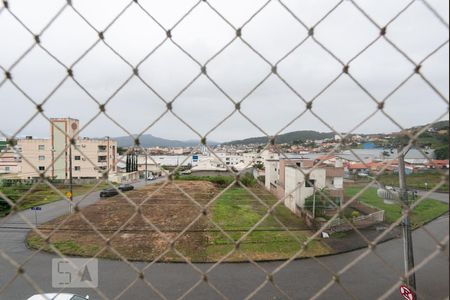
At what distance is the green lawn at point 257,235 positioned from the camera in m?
6.82

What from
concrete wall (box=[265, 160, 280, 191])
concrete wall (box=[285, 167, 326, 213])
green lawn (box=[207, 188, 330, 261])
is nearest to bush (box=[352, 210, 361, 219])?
concrete wall (box=[285, 167, 326, 213])

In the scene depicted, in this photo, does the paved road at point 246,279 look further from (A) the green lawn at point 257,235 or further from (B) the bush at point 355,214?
(B) the bush at point 355,214

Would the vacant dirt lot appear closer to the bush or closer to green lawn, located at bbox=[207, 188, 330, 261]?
green lawn, located at bbox=[207, 188, 330, 261]

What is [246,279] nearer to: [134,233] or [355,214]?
[134,233]

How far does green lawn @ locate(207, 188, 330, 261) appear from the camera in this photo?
268 inches

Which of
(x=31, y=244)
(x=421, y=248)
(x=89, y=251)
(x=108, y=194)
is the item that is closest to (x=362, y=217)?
(x=421, y=248)

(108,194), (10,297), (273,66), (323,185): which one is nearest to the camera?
(273,66)

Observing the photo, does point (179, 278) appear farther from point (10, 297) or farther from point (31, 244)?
point (31, 244)

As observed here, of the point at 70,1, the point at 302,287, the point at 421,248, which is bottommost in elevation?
the point at 302,287

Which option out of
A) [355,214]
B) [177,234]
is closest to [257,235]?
[177,234]

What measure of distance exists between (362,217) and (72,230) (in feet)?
24.2

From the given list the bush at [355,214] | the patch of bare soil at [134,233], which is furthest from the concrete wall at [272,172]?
the bush at [355,214]

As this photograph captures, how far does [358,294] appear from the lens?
16.3ft

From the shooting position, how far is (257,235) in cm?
795
